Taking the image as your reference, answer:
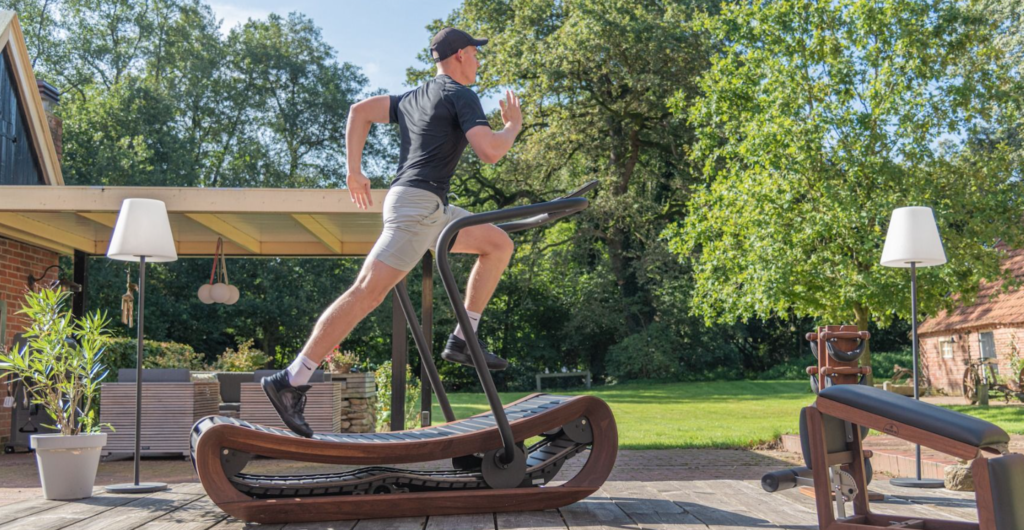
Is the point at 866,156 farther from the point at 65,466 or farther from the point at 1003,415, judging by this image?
the point at 65,466

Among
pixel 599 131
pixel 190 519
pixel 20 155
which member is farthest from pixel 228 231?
pixel 599 131

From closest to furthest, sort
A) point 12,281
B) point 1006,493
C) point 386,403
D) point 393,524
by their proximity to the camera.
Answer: point 1006,493 < point 393,524 < point 12,281 < point 386,403

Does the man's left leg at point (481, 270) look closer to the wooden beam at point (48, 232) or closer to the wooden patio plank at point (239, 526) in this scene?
the wooden patio plank at point (239, 526)

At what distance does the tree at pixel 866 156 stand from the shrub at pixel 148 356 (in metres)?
8.72

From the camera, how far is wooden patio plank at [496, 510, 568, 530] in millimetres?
2684

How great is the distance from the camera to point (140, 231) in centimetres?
543

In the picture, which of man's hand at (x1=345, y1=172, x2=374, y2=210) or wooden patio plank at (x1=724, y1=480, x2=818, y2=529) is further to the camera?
man's hand at (x1=345, y1=172, x2=374, y2=210)

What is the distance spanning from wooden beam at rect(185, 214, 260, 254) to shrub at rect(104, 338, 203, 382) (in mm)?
1304

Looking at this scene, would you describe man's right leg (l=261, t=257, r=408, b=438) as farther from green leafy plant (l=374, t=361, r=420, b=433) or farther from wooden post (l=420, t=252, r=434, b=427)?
green leafy plant (l=374, t=361, r=420, b=433)

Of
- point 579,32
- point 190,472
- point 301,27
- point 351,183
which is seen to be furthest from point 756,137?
point 301,27

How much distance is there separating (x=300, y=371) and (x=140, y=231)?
3.05 meters

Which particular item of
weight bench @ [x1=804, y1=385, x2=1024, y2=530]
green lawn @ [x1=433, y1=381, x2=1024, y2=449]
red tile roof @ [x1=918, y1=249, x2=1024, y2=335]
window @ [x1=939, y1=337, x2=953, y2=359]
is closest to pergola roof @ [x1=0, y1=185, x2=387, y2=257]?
green lawn @ [x1=433, y1=381, x2=1024, y2=449]

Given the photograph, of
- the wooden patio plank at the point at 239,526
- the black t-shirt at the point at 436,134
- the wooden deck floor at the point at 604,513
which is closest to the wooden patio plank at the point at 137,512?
the wooden deck floor at the point at 604,513

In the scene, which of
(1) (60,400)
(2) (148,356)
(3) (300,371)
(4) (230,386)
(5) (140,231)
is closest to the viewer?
(3) (300,371)
